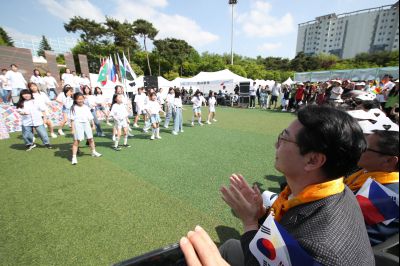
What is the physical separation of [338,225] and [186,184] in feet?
11.3

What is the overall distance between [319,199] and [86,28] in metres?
49.2

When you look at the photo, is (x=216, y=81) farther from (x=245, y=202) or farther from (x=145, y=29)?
(x=145, y=29)

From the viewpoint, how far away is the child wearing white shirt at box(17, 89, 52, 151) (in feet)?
19.7

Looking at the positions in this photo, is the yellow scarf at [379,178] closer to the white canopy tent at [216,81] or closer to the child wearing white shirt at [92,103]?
the child wearing white shirt at [92,103]

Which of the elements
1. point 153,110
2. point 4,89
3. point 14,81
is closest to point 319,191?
point 153,110

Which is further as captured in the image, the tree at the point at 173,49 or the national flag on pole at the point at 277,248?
the tree at the point at 173,49

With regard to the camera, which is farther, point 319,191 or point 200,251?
point 319,191

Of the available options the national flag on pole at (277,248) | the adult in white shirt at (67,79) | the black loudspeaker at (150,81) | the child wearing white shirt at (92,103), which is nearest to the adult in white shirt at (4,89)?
Answer: the adult in white shirt at (67,79)

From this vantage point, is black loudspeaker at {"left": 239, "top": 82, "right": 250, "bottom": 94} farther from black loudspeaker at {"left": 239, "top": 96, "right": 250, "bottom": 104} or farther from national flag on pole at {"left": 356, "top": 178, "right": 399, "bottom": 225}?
national flag on pole at {"left": 356, "top": 178, "right": 399, "bottom": 225}

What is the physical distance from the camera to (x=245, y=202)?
1550 mm

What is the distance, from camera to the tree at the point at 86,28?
39.5m

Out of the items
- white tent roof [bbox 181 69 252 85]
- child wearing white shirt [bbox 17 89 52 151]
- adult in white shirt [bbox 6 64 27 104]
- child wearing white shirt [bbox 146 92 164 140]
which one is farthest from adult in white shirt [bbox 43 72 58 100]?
white tent roof [bbox 181 69 252 85]

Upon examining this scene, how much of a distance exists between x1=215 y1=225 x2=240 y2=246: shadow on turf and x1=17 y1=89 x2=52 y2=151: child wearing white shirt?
247 inches

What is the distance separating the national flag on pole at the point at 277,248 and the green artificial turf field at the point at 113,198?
1889mm
